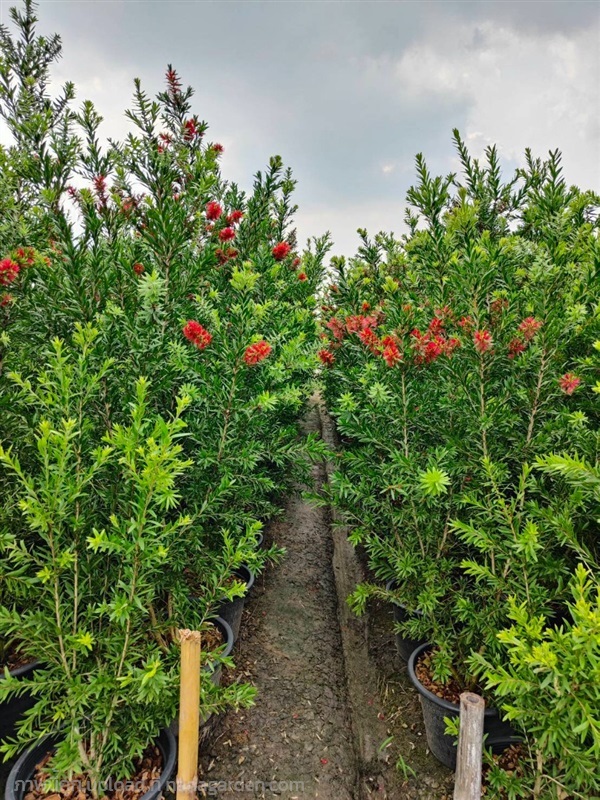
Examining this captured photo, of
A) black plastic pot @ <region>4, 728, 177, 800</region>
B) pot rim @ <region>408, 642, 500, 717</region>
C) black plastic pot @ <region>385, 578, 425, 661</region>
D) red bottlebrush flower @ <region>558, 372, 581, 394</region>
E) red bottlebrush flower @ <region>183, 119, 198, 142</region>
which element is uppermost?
red bottlebrush flower @ <region>183, 119, 198, 142</region>

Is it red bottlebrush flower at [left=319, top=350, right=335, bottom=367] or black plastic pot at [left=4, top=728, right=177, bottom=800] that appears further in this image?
red bottlebrush flower at [left=319, top=350, right=335, bottom=367]

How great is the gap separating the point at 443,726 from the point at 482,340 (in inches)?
58.8

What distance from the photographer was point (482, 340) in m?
1.57

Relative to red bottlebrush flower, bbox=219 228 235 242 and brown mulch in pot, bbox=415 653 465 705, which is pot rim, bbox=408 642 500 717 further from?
red bottlebrush flower, bbox=219 228 235 242

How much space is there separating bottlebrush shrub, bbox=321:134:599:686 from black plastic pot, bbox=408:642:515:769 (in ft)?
0.36

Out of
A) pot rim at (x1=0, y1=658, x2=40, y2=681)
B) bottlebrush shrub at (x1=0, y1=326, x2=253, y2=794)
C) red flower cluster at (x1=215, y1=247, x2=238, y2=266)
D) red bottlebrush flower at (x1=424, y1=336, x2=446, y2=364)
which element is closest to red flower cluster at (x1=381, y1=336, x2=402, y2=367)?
red bottlebrush flower at (x1=424, y1=336, x2=446, y2=364)

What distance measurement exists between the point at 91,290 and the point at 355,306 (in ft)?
4.19

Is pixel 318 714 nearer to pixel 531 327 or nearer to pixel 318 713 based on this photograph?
pixel 318 713

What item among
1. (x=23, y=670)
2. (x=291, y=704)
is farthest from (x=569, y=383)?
(x=23, y=670)

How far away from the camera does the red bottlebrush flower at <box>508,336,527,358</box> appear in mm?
1701

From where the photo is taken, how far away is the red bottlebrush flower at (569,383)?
4.82 feet

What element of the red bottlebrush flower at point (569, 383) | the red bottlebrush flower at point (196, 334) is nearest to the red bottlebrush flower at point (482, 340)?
the red bottlebrush flower at point (569, 383)

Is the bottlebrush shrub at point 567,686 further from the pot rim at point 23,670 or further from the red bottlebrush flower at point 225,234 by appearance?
the red bottlebrush flower at point 225,234

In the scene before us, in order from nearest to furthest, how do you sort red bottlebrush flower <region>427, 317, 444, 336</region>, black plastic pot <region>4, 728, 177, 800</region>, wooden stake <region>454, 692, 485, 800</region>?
wooden stake <region>454, 692, 485, 800</region> < black plastic pot <region>4, 728, 177, 800</region> < red bottlebrush flower <region>427, 317, 444, 336</region>
